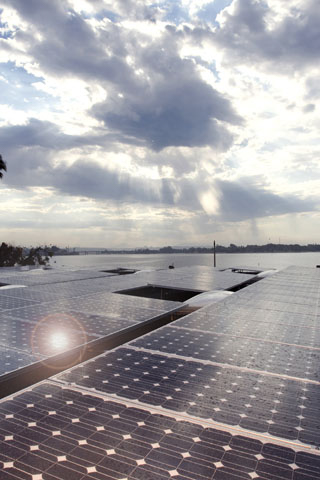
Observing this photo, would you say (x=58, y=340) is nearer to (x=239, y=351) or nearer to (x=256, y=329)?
(x=239, y=351)

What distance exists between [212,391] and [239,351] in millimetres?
4254

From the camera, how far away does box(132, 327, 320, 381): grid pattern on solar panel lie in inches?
484

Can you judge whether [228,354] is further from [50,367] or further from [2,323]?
[2,323]

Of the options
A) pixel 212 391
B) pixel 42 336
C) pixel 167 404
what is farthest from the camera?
pixel 42 336

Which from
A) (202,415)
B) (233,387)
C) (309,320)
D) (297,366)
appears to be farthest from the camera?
(309,320)

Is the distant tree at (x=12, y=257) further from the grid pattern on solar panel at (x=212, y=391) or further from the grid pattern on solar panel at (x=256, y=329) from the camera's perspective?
the grid pattern on solar panel at (x=212, y=391)

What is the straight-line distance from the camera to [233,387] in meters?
10.4

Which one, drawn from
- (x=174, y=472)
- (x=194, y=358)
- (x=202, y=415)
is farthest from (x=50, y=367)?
(x=174, y=472)

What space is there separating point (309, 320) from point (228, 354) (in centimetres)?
962

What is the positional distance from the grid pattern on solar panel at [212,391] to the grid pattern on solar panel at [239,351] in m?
0.88

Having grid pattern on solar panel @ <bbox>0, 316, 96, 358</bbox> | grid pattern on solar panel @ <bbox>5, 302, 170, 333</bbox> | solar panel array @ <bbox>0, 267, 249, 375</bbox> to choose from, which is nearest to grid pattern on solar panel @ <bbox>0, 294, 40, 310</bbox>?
solar panel array @ <bbox>0, 267, 249, 375</bbox>

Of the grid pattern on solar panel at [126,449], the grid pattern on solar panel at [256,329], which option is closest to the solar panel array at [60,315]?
the grid pattern on solar panel at [256,329]

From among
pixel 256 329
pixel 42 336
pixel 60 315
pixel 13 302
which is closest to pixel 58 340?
pixel 42 336

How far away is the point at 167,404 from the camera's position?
9.27m
